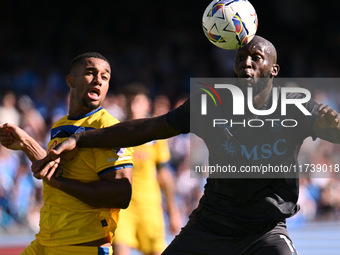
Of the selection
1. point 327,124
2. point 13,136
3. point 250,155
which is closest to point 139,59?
point 13,136

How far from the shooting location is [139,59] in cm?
1711

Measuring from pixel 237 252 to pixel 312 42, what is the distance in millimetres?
15427

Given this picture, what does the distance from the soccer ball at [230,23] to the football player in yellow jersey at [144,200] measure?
2633mm

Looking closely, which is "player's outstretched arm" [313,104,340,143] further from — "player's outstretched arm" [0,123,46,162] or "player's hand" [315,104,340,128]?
"player's outstretched arm" [0,123,46,162]

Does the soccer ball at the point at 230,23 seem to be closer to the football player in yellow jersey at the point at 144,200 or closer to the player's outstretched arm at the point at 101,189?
the player's outstretched arm at the point at 101,189

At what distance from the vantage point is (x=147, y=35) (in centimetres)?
1820

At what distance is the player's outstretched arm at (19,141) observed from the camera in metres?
4.72

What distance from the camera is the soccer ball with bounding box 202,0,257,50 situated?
4.98 metres

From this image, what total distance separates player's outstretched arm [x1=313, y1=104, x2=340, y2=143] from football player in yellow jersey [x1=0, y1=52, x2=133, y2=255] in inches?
53.2

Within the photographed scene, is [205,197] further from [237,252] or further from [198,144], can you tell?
[198,144]

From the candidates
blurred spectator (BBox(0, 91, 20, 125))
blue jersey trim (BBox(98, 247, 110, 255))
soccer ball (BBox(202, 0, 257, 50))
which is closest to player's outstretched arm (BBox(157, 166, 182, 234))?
soccer ball (BBox(202, 0, 257, 50))

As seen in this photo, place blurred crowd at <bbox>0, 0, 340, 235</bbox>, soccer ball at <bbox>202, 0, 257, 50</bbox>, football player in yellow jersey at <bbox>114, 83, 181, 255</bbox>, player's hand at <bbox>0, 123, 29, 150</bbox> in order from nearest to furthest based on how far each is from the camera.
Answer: player's hand at <bbox>0, 123, 29, 150</bbox>
soccer ball at <bbox>202, 0, 257, 50</bbox>
football player in yellow jersey at <bbox>114, 83, 181, 255</bbox>
blurred crowd at <bbox>0, 0, 340, 235</bbox>

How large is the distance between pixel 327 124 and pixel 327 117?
0.17ft

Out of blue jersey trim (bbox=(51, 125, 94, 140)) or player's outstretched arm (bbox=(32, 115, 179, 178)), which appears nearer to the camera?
player's outstretched arm (bbox=(32, 115, 179, 178))
